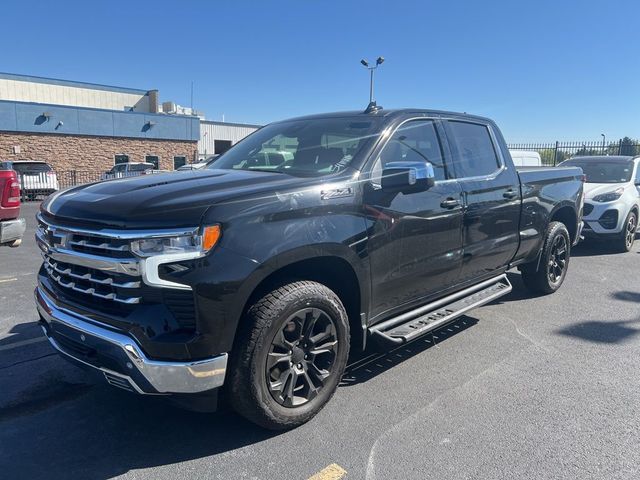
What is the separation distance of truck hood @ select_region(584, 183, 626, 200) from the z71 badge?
24.2ft

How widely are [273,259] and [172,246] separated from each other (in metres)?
0.55

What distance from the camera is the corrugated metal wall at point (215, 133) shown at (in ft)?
134

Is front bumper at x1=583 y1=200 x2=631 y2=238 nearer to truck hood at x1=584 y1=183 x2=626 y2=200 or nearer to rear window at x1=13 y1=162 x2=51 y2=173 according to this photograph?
truck hood at x1=584 y1=183 x2=626 y2=200

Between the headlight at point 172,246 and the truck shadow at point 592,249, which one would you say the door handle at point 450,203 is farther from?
the truck shadow at point 592,249

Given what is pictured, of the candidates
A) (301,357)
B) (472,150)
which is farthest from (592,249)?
(301,357)

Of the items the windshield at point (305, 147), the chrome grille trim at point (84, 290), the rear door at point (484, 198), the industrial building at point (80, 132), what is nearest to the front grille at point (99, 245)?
the chrome grille trim at point (84, 290)

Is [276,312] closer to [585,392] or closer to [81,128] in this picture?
[585,392]

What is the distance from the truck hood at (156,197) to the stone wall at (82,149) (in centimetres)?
2959

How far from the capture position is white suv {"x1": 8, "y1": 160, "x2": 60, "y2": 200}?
818 inches

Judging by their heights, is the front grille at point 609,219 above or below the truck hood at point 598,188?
below

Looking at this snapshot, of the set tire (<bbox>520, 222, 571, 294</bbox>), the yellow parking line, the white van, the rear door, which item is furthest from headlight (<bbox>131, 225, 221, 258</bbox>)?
the white van

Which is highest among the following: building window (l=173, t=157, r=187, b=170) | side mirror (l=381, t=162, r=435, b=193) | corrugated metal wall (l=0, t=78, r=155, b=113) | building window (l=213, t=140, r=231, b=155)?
corrugated metal wall (l=0, t=78, r=155, b=113)

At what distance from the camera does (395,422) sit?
3.23 m

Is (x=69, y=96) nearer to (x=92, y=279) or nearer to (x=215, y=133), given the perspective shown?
(x=215, y=133)
